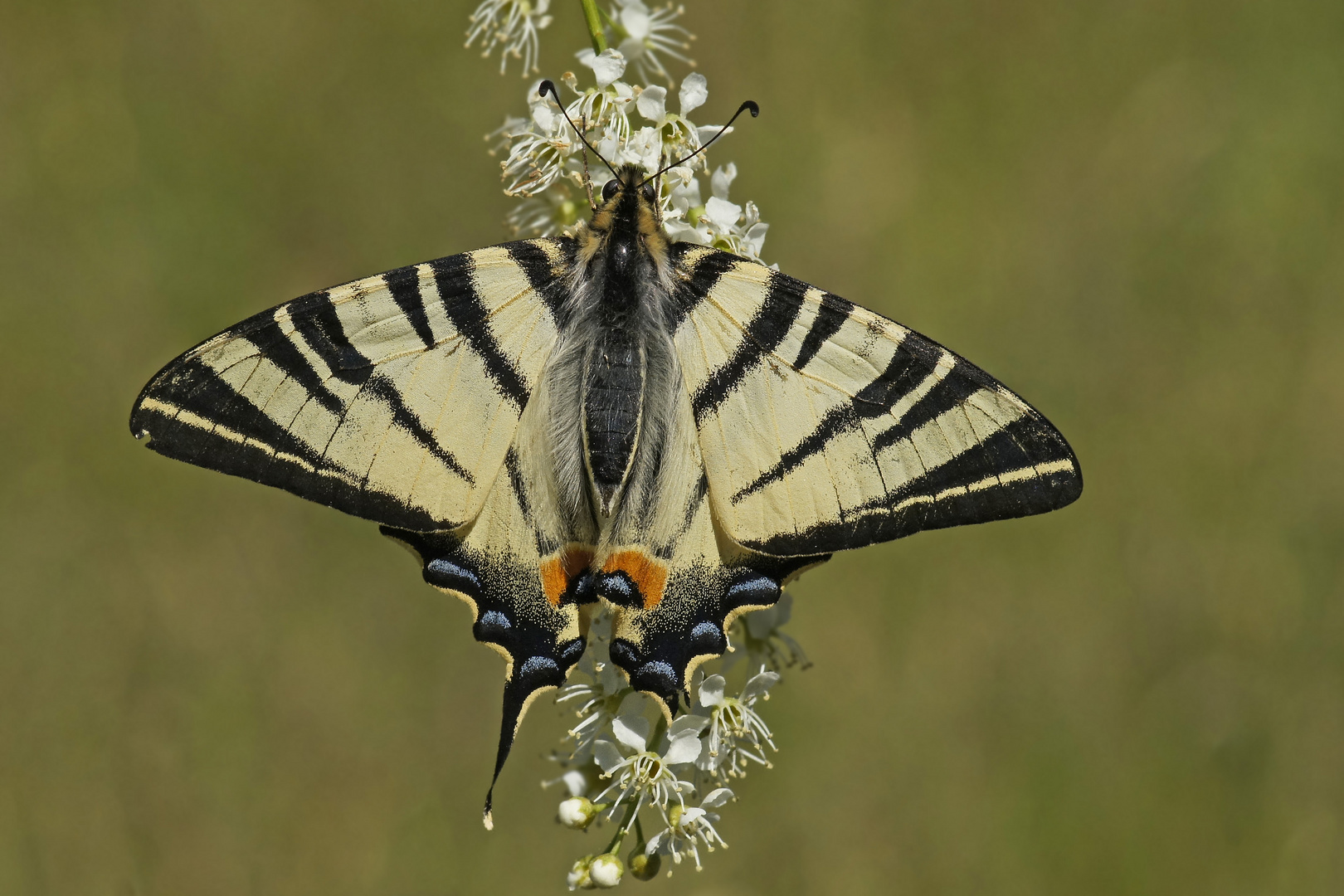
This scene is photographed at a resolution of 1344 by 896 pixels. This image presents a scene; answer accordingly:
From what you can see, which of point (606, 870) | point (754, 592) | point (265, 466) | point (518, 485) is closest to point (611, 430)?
point (518, 485)

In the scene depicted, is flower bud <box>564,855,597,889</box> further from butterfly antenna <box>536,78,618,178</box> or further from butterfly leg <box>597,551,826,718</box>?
butterfly antenna <box>536,78,618,178</box>

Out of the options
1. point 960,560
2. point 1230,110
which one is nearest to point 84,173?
point 960,560

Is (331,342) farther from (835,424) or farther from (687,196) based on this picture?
(835,424)

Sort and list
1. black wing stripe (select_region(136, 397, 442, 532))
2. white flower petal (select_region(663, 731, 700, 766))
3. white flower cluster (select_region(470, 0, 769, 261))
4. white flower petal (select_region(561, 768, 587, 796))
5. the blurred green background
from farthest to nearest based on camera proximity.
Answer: the blurred green background, white flower petal (select_region(561, 768, 587, 796)), white flower petal (select_region(663, 731, 700, 766)), white flower cluster (select_region(470, 0, 769, 261)), black wing stripe (select_region(136, 397, 442, 532))

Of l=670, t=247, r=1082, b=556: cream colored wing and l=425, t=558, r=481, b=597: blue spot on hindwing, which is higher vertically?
l=670, t=247, r=1082, b=556: cream colored wing

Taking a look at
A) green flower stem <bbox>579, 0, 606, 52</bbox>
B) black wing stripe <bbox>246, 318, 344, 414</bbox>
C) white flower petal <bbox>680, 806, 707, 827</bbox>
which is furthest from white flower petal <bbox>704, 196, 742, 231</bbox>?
white flower petal <bbox>680, 806, 707, 827</bbox>

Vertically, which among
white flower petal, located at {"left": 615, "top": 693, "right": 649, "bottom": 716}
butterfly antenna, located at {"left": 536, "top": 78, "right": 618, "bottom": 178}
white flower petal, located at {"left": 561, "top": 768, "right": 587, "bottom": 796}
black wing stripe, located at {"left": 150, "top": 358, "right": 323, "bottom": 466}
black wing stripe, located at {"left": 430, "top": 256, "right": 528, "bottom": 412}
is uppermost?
butterfly antenna, located at {"left": 536, "top": 78, "right": 618, "bottom": 178}

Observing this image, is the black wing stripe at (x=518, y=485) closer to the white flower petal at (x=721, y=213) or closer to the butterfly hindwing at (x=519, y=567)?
the butterfly hindwing at (x=519, y=567)
